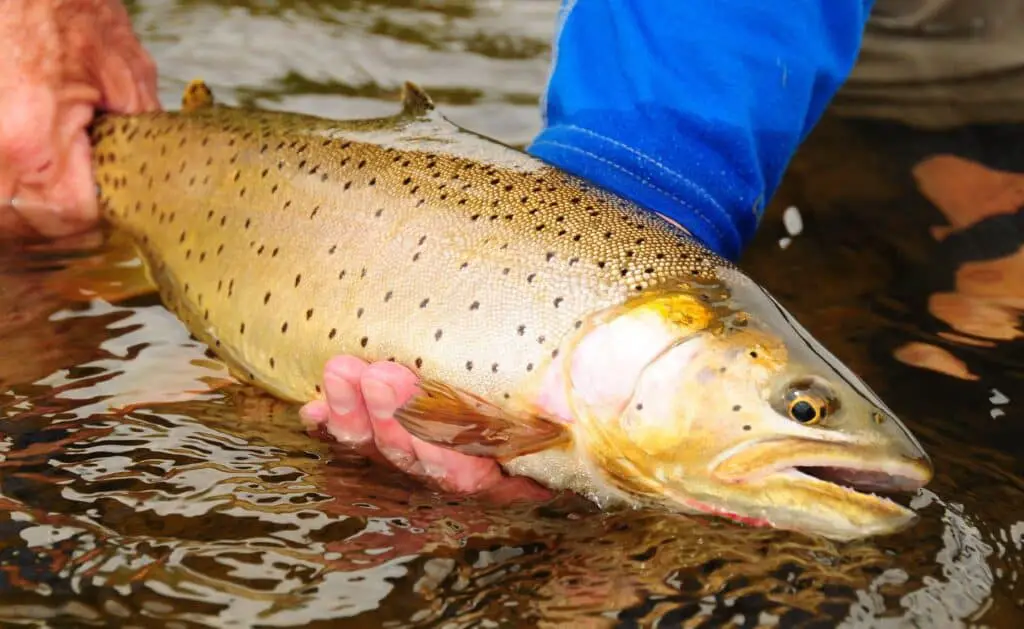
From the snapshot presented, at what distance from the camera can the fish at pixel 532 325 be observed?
2.33 meters

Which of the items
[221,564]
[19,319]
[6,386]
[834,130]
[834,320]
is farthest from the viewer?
[834,130]

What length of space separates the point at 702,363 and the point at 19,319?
6.37 ft

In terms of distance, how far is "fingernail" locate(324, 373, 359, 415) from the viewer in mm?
2623

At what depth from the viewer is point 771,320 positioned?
247 centimetres

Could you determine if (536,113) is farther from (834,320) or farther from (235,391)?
(235,391)

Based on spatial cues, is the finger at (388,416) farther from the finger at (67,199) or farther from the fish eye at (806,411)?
the finger at (67,199)

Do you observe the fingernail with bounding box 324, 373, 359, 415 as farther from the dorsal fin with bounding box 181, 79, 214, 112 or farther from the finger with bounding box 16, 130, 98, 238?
the finger with bounding box 16, 130, 98, 238

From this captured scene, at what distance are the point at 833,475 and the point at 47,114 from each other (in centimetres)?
264

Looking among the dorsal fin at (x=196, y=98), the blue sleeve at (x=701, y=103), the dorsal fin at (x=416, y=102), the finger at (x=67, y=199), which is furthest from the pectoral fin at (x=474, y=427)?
the finger at (x=67, y=199)

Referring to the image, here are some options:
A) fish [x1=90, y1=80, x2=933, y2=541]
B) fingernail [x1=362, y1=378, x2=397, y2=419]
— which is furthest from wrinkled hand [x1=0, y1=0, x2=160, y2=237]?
fingernail [x1=362, y1=378, x2=397, y2=419]

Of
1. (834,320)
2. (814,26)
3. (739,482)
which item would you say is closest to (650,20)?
(814,26)

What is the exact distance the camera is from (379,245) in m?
2.81

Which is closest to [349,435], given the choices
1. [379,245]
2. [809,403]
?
[379,245]

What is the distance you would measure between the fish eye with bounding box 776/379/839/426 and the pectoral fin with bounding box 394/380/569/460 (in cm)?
49
